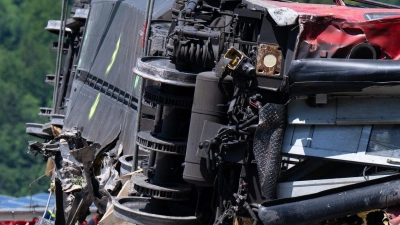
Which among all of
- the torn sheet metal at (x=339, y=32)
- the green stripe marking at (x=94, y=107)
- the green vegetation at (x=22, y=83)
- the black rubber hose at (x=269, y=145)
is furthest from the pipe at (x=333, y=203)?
the green vegetation at (x=22, y=83)

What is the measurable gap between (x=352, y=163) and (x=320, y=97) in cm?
75

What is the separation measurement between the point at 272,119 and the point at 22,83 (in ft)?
224

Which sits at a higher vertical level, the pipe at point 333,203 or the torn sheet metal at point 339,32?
the torn sheet metal at point 339,32

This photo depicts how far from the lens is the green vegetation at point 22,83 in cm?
7319

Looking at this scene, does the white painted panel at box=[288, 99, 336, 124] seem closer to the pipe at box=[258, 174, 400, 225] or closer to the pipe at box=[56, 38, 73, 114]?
the pipe at box=[258, 174, 400, 225]

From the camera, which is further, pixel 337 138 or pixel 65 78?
pixel 65 78

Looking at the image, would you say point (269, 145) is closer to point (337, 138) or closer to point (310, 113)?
point (310, 113)

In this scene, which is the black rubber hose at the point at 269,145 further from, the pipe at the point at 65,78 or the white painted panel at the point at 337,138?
the pipe at the point at 65,78

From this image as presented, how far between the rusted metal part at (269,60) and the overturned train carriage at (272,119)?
1cm

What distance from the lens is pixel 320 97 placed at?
11531 millimetres

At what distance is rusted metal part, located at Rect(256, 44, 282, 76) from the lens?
468 inches

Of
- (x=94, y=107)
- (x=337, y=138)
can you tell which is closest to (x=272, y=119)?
(x=337, y=138)

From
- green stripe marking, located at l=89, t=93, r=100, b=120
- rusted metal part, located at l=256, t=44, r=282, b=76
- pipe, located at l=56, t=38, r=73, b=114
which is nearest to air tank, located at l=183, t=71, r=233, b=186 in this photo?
rusted metal part, located at l=256, t=44, r=282, b=76

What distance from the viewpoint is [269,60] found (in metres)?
11.9
